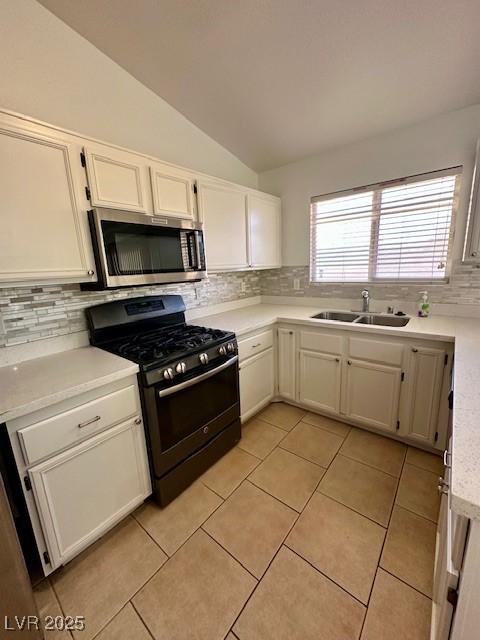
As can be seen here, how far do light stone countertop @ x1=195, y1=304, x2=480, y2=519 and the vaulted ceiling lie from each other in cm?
155

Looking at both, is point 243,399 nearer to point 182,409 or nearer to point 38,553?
point 182,409

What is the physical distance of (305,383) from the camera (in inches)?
97.5

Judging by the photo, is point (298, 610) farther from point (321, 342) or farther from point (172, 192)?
point (172, 192)

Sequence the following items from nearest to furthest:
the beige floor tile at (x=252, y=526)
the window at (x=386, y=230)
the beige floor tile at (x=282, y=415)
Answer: the beige floor tile at (x=252, y=526)
the window at (x=386, y=230)
the beige floor tile at (x=282, y=415)

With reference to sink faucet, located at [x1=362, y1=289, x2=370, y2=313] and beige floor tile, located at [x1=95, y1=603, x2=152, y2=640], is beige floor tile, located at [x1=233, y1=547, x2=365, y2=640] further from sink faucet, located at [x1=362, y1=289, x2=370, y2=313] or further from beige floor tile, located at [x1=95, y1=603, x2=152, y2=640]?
sink faucet, located at [x1=362, y1=289, x2=370, y2=313]

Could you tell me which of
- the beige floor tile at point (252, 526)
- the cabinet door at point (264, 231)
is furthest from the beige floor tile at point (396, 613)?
the cabinet door at point (264, 231)

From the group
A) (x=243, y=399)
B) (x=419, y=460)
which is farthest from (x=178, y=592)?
(x=419, y=460)

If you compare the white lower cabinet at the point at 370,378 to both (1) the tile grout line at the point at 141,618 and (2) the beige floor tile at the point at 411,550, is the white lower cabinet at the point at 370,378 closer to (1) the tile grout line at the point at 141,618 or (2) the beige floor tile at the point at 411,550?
(2) the beige floor tile at the point at 411,550

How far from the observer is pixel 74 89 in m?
1.64

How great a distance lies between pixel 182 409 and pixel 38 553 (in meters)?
0.85

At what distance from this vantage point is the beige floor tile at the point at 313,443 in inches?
78.4

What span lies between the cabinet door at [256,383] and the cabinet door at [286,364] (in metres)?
0.09

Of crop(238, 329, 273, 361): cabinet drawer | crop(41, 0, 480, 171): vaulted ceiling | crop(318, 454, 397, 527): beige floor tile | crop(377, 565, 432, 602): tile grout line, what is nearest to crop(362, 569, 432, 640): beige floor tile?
crop(377, 565, 432, 602): tile grout line

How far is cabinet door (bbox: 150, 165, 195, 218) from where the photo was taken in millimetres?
1788
